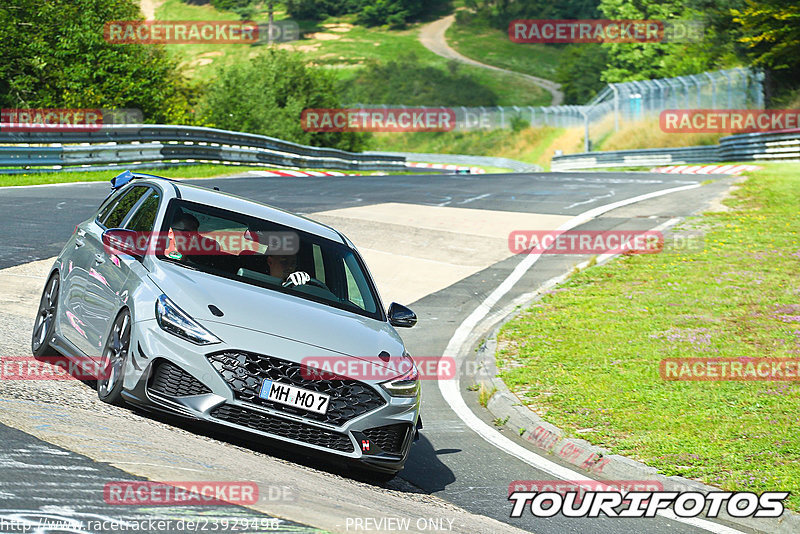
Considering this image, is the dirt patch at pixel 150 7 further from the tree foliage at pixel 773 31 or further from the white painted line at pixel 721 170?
the white painted line at pixel 721 170

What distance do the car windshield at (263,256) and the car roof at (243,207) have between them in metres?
0.08

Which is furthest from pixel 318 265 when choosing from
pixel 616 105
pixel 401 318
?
pixel 616 105

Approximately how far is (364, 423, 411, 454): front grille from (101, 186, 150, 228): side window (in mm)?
3048

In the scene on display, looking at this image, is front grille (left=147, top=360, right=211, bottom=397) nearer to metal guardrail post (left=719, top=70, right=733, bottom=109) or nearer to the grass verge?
metal guardrail post (left=719, top=70, right=733, bottom=109)

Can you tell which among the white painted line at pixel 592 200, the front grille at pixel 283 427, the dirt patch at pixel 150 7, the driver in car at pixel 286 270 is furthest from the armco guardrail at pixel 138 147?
the dirt patch at pixel 150 7

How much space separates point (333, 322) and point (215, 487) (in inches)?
82.1

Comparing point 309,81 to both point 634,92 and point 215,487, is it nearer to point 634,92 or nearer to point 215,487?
point 634,92

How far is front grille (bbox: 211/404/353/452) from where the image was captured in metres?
5.99

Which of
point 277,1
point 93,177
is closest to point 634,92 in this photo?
point 93,177

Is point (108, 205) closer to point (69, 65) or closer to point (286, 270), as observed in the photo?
point (286, 270)

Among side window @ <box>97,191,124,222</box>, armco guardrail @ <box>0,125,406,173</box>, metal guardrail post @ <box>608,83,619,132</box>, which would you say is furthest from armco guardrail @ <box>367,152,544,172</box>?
side window @ <box>97,191,124,222</box>

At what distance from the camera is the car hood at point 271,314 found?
6230mm

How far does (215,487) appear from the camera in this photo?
15.8 ft

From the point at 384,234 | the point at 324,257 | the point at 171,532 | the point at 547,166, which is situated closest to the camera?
the point at 171,532
